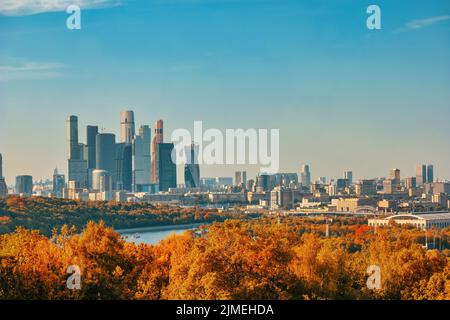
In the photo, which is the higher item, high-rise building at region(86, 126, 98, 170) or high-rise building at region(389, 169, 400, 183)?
high-rise building at region(86, 126, 98, 170)

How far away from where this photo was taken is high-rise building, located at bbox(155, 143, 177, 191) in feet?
181

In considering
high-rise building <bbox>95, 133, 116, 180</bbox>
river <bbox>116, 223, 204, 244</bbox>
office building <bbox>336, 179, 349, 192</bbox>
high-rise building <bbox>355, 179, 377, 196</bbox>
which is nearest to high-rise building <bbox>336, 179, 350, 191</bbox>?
office building <bbox>336, 179, 349, 192</bbox>

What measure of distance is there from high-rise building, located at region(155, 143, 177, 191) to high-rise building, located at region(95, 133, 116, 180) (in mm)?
2924

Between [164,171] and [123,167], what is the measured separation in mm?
3069

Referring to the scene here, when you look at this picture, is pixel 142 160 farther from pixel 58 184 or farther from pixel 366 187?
pixel 366 187

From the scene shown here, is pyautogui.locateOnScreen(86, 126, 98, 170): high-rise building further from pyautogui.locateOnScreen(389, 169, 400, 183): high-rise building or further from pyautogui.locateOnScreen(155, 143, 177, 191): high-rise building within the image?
pyautogui.locateOnScreen(389, 169, 400, 183): high-rise building

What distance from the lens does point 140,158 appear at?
6247cm

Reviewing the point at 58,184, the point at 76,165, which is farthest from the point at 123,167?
the point at 76,165

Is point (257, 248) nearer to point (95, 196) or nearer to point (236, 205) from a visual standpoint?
point (236, 205)

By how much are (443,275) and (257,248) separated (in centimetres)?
205

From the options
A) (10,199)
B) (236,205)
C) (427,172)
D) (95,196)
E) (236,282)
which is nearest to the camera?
(236,282)

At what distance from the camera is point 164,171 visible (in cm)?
5919

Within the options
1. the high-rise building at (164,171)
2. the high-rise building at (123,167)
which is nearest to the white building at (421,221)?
the high-rise building at (164,171)
